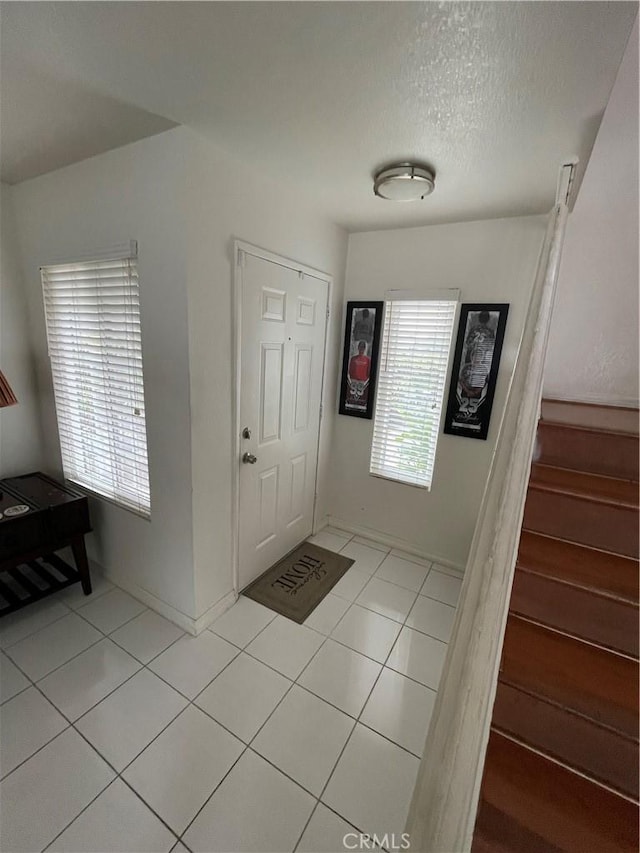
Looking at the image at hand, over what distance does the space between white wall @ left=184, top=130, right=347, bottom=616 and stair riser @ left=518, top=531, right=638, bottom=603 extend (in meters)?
1.44

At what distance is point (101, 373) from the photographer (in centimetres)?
193

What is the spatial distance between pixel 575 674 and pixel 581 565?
32cm

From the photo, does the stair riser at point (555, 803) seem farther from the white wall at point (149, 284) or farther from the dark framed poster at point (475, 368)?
the dark framed poster at point (475, 368)

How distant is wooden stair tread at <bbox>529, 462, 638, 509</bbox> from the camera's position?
3.75 ft

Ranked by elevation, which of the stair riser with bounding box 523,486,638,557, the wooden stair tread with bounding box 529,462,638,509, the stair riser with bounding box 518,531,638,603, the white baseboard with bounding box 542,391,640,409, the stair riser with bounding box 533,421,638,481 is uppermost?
the white baseboard with bounding box 542,391,640,409

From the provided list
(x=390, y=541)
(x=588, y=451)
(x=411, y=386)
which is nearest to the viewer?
(x=588, y=451)

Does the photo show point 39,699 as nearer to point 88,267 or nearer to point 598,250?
point 88,267

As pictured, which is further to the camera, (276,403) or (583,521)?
(276,403)

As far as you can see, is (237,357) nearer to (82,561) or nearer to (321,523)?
(82,561)

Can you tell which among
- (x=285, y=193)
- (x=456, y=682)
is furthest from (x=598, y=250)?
(x=456, y=682)

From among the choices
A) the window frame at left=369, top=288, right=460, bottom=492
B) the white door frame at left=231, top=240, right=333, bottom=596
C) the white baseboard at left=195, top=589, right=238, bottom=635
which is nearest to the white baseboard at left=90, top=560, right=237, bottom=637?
the white baseboard at left=195, top=589, right=238, bottom=635

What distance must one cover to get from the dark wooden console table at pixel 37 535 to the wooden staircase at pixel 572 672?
221cm

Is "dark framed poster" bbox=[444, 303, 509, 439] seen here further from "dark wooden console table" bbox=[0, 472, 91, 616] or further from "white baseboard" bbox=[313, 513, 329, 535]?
"dark wooden console table" bbox=[0, 472, 91, 616]

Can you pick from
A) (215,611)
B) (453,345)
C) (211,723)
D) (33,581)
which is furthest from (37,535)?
(453,345)
